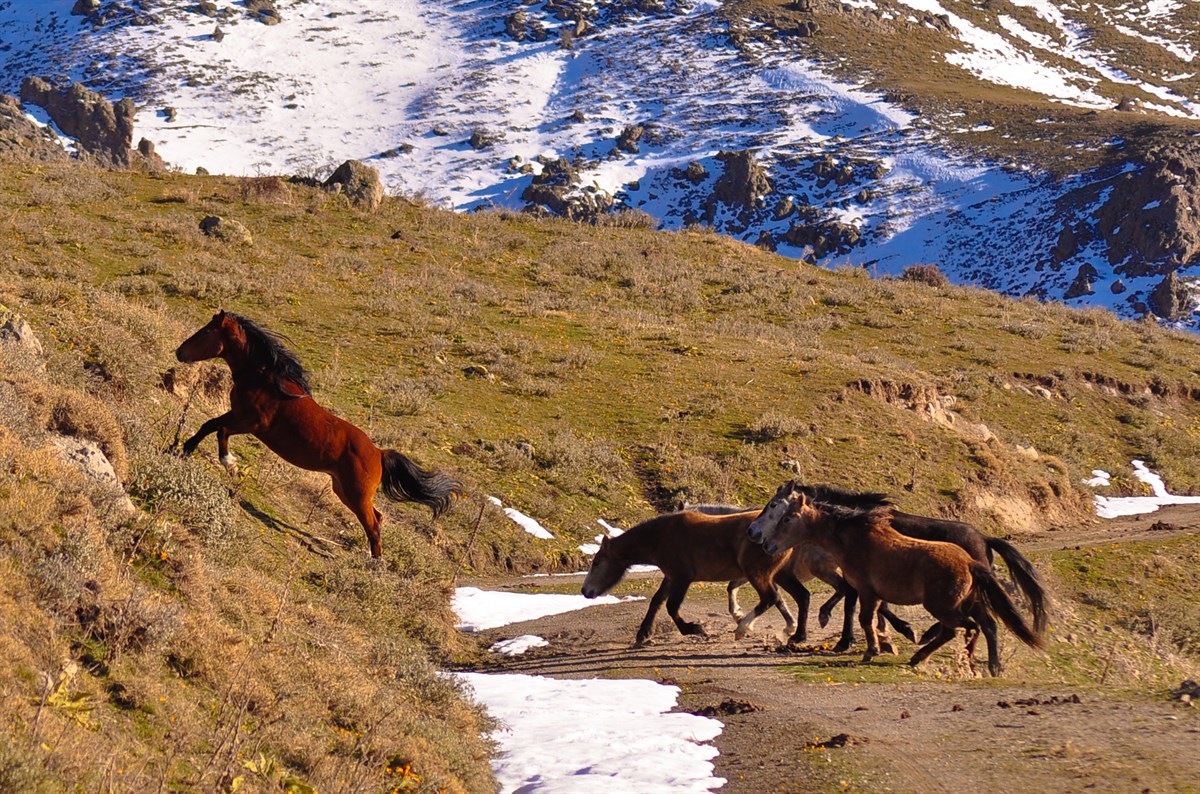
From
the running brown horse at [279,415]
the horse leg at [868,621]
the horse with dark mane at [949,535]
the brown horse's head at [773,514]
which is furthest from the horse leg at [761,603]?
the running brown horse at [279,415]

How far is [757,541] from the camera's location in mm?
11984

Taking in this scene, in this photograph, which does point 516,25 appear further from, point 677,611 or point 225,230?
point 677,611

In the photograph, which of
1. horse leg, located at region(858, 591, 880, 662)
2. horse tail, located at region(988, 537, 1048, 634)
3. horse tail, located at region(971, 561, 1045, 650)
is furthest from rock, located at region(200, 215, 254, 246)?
horse tail, located at region(971, 561, 1045, 650)

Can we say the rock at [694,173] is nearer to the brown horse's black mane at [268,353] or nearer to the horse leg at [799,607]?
the brown horse's black mane at [268,353]

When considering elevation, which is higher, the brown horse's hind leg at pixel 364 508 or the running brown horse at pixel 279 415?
the running brown horse at pixel 279 415

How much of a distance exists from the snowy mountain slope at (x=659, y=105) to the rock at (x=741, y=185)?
0.35m

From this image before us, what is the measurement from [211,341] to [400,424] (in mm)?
7875

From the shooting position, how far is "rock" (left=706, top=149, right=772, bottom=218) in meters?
106

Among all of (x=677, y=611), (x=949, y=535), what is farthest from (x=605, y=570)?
(x=949, y=535)

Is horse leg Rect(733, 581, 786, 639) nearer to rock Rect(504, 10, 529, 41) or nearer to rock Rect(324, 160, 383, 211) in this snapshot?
rock Rect(324, 160, 383, 211)

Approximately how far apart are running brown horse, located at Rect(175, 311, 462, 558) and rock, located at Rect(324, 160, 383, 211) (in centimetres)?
2837

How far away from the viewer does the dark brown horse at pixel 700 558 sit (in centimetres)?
1241

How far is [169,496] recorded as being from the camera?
1018 cm

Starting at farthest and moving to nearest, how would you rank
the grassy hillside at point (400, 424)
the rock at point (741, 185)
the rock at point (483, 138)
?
the rock at point (483, 138) → the rock at point (741, 185) → the grassy hillside at point (400, 424)
